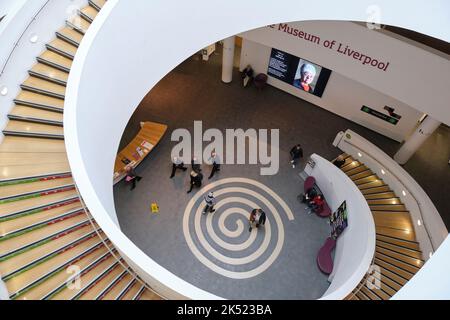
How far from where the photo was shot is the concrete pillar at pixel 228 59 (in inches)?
639

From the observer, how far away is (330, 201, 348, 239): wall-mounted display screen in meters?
11.8

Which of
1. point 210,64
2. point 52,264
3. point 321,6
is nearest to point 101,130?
point 52,264

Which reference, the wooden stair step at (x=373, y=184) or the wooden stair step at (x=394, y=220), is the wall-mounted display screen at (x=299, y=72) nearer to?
the wooden stair step at (x=373, y=184)

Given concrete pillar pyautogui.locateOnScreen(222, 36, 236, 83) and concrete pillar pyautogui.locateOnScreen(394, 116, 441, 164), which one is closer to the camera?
concrete pillar pyautogui.locateOnScreen(394, 116, 441, 164)

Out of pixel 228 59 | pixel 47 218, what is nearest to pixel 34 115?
pixel 47 218

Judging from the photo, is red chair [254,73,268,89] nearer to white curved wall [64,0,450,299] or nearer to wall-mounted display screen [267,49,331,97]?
wall-mounted display screen [267,49,331,97]

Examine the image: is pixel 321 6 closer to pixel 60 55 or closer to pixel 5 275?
pixel 60 55

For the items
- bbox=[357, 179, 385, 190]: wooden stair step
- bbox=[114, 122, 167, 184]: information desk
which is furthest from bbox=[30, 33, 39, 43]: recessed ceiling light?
bbox=[357, 179, 385, 190]: wooden stair step

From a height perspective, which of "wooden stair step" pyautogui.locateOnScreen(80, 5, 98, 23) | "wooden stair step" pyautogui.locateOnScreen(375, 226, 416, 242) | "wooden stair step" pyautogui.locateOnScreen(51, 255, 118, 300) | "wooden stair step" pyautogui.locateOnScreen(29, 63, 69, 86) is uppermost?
"wooden stair step" pyautogui.locateOnScreen(80, 5, 98, 23)

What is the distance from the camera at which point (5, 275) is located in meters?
6.45

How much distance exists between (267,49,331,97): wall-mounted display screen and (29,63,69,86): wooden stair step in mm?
10951

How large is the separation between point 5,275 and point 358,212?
956cm

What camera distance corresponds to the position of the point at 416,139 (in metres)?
14.1

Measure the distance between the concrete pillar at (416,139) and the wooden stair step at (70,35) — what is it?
1235 centimetres
